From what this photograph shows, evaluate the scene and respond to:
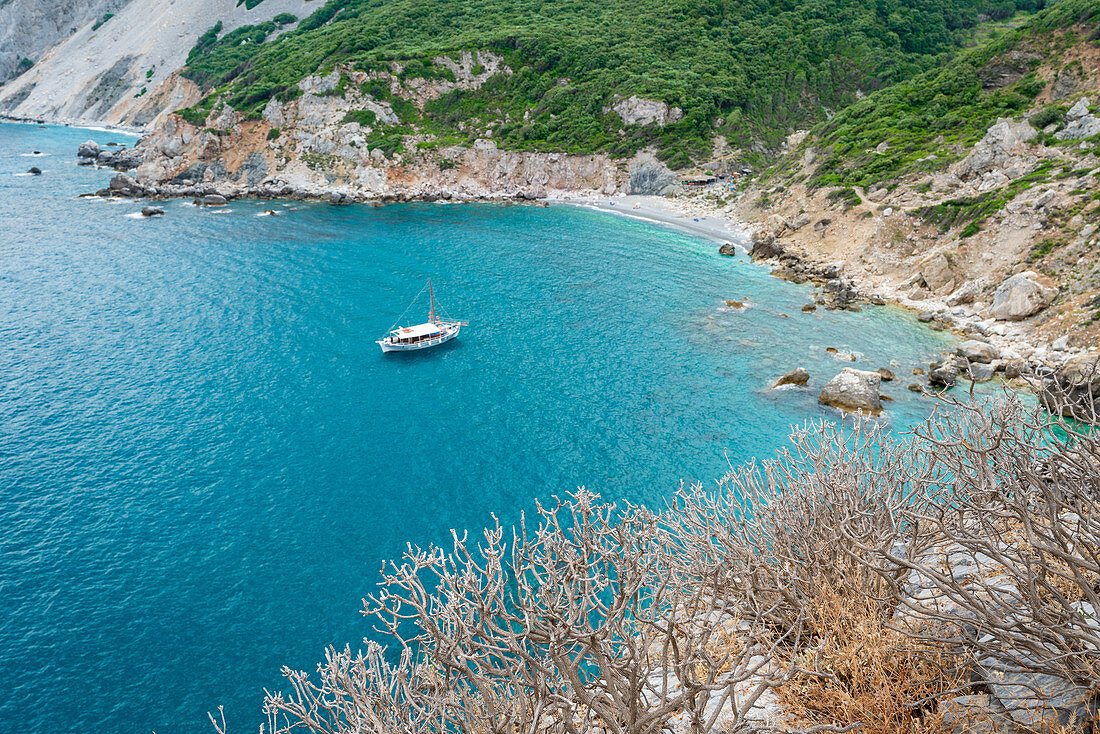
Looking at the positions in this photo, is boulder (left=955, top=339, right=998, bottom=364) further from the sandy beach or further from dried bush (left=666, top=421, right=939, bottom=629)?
the sandy beach

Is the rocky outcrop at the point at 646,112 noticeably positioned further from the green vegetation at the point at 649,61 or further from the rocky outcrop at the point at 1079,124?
the rocky outcrop at the point at 1079,124

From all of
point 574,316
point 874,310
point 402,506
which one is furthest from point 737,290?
point 402,506

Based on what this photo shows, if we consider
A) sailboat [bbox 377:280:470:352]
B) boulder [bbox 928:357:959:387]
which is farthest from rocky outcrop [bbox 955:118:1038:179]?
sailboat [bbox 377:280:470:352]

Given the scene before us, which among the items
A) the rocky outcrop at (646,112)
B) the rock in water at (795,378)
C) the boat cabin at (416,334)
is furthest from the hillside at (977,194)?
the boat cabin at (416,334)

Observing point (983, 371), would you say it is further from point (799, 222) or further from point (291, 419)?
point (291, 419)

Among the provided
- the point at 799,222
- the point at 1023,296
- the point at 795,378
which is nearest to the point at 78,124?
the point at 799,222
